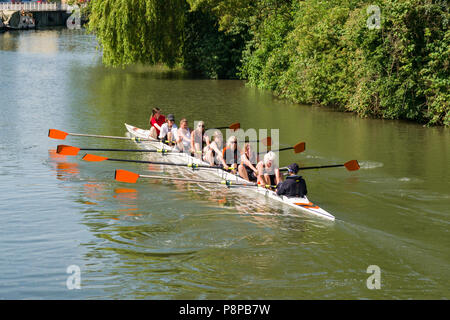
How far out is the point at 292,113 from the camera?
91.6 feet

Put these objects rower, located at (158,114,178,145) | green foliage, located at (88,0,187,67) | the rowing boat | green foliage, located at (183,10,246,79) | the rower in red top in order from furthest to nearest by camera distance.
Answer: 1. green foliage, located at (183,10,246,79)
2. green foliage, located at (88,0,187,67)
3. the rower in red top
4. rower, located at (158,114,178,145)
5. the rowing boat

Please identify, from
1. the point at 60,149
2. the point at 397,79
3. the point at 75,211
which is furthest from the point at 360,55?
the point at 75,211

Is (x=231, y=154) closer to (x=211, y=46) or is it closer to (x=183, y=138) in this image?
(x=183, y=138)

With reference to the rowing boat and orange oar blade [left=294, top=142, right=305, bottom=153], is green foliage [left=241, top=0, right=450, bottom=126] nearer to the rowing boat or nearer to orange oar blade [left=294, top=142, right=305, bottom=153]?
orange oar blade [left=294, top=142, right=305, bottom=153]

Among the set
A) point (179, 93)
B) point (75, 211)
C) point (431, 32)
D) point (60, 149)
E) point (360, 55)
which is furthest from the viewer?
point (179, 93)

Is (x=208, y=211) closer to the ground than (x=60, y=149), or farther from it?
closer to the ground

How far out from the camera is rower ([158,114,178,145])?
67.3 ft

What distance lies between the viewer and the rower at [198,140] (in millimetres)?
18719

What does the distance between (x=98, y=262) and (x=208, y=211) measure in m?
3.71

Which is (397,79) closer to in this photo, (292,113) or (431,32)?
(431,32)

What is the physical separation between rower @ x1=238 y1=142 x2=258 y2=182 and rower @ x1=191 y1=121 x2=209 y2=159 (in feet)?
8.88

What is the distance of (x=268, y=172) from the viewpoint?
15.4 meters

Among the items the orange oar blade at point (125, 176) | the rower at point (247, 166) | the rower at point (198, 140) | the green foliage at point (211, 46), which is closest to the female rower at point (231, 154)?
the rower at point (247, 166)

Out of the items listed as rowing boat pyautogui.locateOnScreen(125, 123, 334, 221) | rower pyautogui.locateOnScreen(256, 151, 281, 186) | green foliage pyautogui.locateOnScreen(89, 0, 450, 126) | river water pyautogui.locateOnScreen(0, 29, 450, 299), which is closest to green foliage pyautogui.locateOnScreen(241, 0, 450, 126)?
green foliage pyautogui.locateOnScreen(89, 0, 450, 126)
